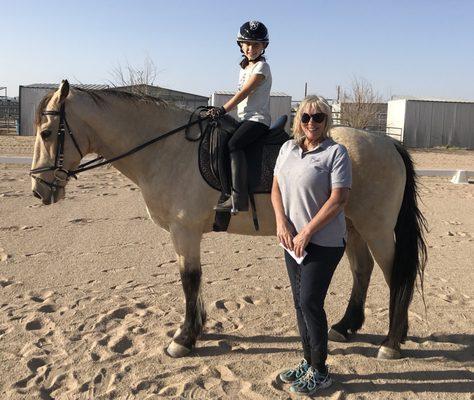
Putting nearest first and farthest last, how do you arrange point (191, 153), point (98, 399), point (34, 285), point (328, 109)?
point (328, 109) → point (98, 399) → point (191, 153) → point (34, 285)

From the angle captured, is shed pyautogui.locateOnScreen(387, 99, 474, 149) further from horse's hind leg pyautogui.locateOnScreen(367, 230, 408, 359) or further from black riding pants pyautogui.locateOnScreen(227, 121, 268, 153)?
black riding pants pyautogui.locateOnScreen(227, 121, 268, 153)

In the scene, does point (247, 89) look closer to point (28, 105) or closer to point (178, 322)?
point (178, 322)

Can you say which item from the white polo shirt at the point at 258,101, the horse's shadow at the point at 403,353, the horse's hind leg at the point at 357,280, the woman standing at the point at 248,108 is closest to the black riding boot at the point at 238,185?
the woman standing at the point at 248,108

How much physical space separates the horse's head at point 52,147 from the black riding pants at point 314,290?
6.13ft

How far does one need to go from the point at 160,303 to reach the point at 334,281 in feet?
6.78

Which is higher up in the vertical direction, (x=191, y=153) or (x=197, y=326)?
(x=191, y=153)

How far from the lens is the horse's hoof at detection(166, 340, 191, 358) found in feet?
11.6

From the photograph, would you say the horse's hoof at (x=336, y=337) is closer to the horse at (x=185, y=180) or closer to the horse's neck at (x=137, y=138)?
the horse at (x=185, y=180)

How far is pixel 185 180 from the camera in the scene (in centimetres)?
354

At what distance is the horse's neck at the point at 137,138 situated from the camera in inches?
141

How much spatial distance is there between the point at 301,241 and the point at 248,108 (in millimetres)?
1390

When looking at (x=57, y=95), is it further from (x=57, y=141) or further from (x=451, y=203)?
(x=451, y=203)

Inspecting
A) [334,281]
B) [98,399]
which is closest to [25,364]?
[98,399]

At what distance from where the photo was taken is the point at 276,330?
13.0 ft
